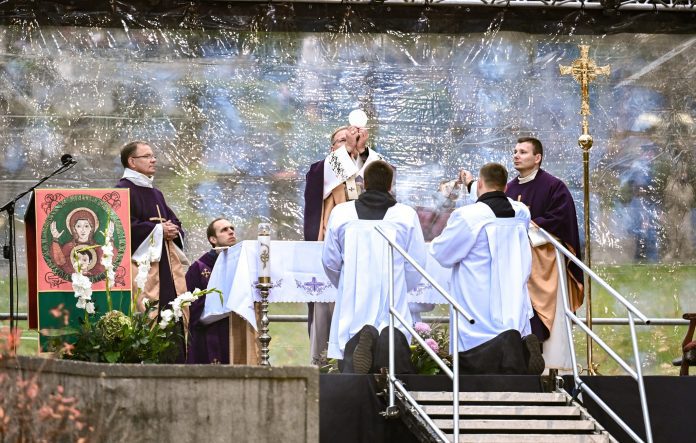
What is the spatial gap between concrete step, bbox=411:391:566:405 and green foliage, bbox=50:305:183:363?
1.79 m

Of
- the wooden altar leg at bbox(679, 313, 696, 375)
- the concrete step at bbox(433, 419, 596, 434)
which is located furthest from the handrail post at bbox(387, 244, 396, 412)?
the wooden altar leg at bbox(679, 313, 696, 375)

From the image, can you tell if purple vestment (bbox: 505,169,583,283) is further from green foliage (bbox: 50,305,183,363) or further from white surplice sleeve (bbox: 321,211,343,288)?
green foliage (bbox: 50,305,183,363)

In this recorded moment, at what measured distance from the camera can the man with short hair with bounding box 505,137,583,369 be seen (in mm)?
11789

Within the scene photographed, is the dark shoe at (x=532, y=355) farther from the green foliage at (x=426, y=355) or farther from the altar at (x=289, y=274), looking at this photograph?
the altar at (x=289, y=274)

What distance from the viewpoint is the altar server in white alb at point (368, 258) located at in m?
10.5

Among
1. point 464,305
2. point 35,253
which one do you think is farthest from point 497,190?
point 35,253

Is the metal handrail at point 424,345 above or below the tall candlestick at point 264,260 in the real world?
below

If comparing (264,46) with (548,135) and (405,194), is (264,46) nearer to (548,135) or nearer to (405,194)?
(405,194)

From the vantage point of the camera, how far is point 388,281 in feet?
34.0

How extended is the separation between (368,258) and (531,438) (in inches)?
83.6

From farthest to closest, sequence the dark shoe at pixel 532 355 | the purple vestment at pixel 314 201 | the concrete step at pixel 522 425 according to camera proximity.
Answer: the purple vestment at pixel 314 201
the dark shoe at pixel 532 355
the concrete step at pixel 522 425

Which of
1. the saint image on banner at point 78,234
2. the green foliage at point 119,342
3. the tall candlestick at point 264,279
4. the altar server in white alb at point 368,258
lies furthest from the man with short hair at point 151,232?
the green foliage at point 119,342

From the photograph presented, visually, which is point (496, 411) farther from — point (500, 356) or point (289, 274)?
point (289, 274)

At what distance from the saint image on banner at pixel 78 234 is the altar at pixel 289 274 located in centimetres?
101
